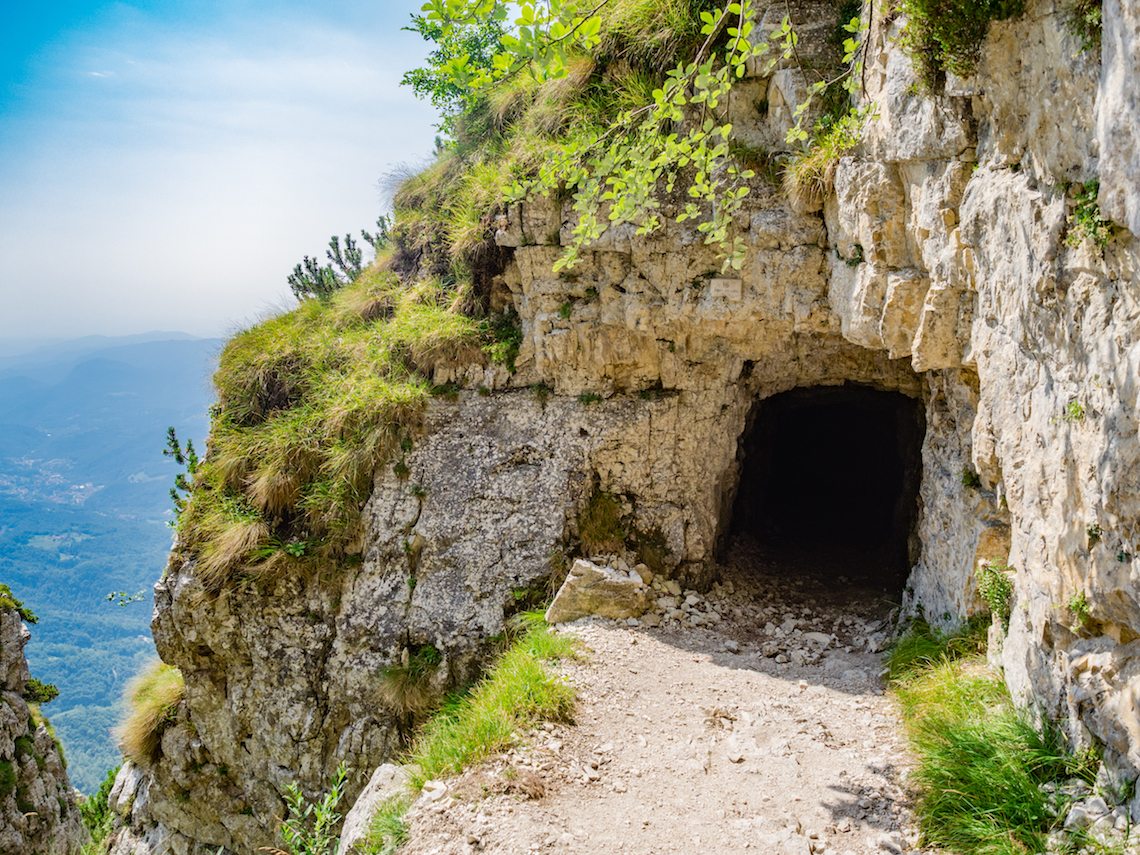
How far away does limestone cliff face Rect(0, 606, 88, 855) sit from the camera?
873 cm

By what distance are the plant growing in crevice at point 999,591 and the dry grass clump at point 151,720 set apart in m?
9.48

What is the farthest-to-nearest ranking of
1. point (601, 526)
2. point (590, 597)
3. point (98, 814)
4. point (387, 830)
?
1. point (98, 814)
2. point (601, 526)
3. point (590, 597)
4. point (387, 830)

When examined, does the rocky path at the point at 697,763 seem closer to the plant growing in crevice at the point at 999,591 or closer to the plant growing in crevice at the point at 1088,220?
the plant growing in crevice at the point at 999,591

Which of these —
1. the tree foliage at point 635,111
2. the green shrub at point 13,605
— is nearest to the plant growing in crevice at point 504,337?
the tree foliage at point 635,111

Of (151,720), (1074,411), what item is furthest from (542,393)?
(151,720)

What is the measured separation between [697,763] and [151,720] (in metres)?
7.99

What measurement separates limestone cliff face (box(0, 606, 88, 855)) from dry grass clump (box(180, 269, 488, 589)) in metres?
4.83

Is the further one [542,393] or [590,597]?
[542,393]

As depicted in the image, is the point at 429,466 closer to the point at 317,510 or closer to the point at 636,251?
the point at 317,510

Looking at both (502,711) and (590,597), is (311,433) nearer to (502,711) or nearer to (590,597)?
(590,597)

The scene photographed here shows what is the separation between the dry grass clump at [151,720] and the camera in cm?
838

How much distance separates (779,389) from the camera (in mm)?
8375

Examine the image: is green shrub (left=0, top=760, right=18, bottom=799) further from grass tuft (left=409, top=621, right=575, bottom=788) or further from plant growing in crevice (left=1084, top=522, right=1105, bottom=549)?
plant growing in crevice (left=1084, top=522, right=1105, bottom=549)

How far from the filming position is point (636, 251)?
699 centimetres
